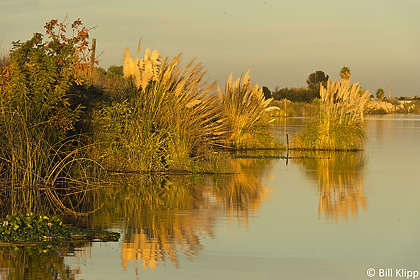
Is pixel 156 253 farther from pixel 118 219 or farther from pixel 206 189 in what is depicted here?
pixel 206 189

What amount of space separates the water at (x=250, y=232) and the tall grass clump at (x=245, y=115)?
1109 centimetres

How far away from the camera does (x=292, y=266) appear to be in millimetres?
10273

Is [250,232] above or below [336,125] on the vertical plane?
below

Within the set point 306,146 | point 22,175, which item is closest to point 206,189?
point 22,175

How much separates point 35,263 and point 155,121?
13029mm

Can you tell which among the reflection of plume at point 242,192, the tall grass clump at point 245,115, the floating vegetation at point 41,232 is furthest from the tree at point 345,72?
the floating vegetation at point 41,232

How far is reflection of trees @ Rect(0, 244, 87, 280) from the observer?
31.0 feet

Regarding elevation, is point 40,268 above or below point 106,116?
below

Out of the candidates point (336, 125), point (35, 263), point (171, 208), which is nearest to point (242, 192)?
point (171, 208)

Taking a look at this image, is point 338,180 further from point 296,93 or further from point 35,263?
point 296,93

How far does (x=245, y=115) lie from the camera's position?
33.3 metres

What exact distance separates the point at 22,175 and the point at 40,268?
9.06 m

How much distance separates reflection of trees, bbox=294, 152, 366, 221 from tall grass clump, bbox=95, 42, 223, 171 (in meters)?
3.37

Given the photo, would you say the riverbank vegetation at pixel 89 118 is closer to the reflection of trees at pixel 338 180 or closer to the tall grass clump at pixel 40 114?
the tall grass clump at pixel 40 114
